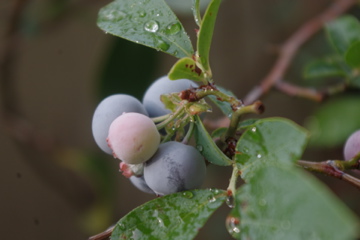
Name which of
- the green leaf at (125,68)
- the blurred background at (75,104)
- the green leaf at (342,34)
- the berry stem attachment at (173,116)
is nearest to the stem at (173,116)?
the berry stem attachment at (173,116)

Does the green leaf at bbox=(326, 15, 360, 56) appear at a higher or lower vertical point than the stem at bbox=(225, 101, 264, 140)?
lower

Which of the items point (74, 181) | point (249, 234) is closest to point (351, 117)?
point (249, 234)

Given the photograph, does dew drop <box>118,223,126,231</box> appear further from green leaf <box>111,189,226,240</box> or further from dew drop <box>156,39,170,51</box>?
dew drop <box>156,39,170,51</box>

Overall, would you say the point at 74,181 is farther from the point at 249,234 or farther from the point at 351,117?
the point at 249,234

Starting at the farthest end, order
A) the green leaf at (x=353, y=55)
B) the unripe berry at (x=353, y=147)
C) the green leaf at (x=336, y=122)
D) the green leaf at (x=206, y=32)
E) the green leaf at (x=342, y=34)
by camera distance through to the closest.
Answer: the green leaf at (x=336, y=122)
the green leaf at (x=342, y=34)
the green leaf at (x=353, y=55)
the unripe berry at (x=353, y=147)
the green leaf at (x=206, y=32)

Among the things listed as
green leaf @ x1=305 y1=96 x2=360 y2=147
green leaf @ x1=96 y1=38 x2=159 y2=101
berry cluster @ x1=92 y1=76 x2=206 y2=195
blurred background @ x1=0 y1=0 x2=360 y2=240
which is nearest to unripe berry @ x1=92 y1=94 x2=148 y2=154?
berry cluster @ x1=92 y1=76 x2=206 y2=195

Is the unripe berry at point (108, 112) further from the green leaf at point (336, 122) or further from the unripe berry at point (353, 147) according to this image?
the green leaf at point (336, 122)
